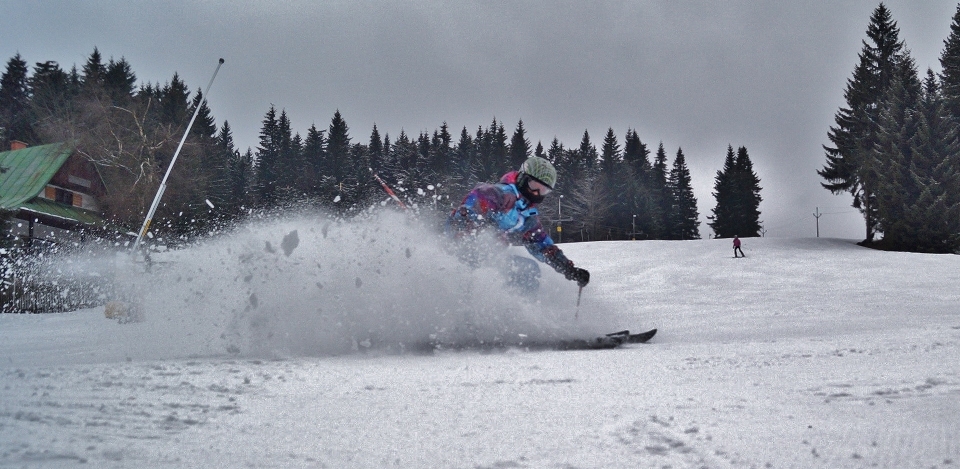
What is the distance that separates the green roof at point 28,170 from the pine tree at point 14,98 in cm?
172

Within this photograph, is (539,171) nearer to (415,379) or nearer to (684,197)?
(415,379)

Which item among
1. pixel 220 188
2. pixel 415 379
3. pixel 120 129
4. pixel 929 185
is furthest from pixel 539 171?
pixel 220 188

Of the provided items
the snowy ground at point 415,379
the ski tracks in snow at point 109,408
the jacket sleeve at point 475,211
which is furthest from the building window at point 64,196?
the ski tracks in snow at point 109,408

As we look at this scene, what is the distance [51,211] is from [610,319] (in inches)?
922

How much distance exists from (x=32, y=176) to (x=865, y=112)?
151 ft

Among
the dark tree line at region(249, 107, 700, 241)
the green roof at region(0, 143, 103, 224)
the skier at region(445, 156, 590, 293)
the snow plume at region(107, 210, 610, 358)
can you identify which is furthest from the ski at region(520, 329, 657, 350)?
the dark tree line at region(249, 107, 700, 241)

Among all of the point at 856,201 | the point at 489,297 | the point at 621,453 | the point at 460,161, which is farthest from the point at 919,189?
the point at 460,161

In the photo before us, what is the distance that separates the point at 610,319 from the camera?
7.74m

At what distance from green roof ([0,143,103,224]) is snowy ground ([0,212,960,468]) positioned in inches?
571

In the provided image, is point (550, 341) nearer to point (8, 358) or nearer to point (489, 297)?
point (489, 297)

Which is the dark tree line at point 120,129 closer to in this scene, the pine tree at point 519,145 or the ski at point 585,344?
the ski at point 585,344

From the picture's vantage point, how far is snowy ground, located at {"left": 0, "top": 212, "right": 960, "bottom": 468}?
7.41 feet

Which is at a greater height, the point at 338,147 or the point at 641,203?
the point at 338,147

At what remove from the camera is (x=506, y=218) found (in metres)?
6.98
